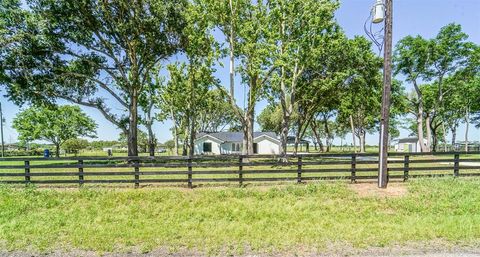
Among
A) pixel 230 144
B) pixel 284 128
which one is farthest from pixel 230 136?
pixel 284 128

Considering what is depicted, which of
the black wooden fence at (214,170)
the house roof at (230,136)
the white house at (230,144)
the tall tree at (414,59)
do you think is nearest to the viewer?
the black wooden fence at (214,170)

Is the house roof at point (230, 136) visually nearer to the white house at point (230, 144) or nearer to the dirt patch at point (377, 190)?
the white house at point (230, 144)

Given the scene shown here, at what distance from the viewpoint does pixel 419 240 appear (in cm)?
505

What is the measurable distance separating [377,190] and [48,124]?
5176cm

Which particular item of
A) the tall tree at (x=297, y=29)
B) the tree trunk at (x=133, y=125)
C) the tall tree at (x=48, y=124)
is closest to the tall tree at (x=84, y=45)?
the tree trunk at (x=133, y=125)

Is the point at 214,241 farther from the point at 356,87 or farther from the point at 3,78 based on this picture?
the point at 356,87

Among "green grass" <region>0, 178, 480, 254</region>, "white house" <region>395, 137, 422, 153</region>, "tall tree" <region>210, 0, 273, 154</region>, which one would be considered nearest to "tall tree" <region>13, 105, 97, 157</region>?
"tall tree" <region>210, 0, 273, 154</region>

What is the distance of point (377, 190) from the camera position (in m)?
8.74

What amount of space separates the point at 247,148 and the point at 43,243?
16664 millimetres

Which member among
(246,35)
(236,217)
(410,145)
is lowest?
(410,145)

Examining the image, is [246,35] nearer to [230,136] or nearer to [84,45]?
[84,45]

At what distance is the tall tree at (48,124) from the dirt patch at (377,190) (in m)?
48.4

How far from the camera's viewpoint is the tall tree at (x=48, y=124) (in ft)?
149

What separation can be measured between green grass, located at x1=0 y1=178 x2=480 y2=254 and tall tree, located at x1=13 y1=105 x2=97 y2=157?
43644 millimetres
